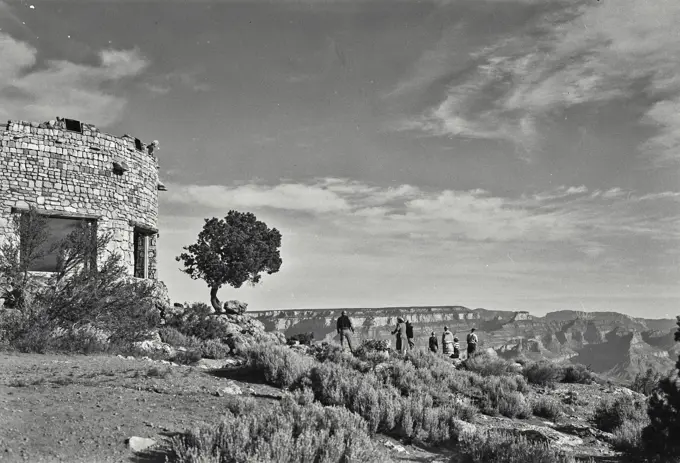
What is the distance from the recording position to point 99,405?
26.0ft

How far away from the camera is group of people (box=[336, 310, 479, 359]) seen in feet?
60.1

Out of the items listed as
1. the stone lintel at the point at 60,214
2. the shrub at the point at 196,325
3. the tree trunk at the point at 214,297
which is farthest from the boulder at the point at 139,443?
the tree trunk at the point at 214,297

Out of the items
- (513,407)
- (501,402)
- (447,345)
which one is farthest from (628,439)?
(447,345)

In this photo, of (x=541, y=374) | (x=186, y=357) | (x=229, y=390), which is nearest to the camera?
(x=229, y=390)

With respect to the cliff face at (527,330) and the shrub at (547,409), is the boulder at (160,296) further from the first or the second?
the cliff face at (527,330)

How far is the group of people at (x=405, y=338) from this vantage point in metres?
18.3

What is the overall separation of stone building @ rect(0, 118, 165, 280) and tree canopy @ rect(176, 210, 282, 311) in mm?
12062

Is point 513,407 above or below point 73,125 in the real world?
below

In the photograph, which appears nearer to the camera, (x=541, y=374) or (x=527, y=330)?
(x=541, y=374)

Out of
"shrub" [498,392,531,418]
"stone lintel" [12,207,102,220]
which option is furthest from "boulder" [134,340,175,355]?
"shrub" [498,392,531,418]

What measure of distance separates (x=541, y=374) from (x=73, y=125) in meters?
17.5

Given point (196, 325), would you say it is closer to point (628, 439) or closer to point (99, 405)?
point (99, 405)

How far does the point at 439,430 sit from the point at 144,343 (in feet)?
32.3

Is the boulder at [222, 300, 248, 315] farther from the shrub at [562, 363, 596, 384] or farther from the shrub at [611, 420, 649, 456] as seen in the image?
the shrub at [611, 420, 649, 456]
